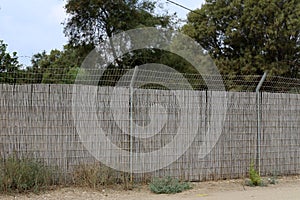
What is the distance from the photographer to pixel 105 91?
25.5 ft

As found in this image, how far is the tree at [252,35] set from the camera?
21609mm

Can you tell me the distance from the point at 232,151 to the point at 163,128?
5.47 ft

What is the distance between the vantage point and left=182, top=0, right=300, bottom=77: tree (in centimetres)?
2161

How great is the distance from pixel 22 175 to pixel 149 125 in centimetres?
252

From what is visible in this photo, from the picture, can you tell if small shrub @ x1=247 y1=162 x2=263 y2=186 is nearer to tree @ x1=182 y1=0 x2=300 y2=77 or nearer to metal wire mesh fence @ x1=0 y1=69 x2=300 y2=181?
metal wire mesh fence @ x1=0 y1=69 x2=300 y2=181

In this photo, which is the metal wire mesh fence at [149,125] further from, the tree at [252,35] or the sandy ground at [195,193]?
the tree at [252,35]

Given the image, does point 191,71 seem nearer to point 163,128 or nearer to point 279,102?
point 279,102

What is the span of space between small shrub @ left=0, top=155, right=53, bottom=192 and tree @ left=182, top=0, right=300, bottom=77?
1652cm

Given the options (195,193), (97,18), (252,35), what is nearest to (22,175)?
(195,193)

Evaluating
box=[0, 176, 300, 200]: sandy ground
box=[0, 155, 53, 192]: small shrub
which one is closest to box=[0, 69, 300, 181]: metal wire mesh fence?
box=[0, 155, 53, 192]: small shrub

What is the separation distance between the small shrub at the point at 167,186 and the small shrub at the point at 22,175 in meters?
1.93

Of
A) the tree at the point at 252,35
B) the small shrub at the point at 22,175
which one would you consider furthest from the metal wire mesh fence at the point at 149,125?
the tree at the point at 252,35

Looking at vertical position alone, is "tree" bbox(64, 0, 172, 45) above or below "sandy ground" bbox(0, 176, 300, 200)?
above

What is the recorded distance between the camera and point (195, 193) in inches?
295
